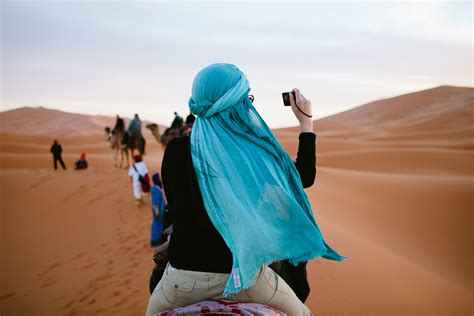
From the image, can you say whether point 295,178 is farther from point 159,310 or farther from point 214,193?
point 159,310

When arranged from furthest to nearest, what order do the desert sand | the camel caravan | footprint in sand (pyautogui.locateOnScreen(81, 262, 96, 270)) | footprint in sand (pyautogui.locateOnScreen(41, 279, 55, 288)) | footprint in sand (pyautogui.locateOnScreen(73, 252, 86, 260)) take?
the camel caravan < footprint in sand (pyautogui.locateOnScreen(73, 252, 86, 260)) < footprint in sand (pyautogui.locateOnScreen(81, 262, 96, 270)) < footprint in sand (pyautogui.locateOnScreen(41, 279, 55, 288)) < the desert sand

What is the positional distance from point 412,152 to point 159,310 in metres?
21.6

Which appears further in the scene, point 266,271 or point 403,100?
point 403,100

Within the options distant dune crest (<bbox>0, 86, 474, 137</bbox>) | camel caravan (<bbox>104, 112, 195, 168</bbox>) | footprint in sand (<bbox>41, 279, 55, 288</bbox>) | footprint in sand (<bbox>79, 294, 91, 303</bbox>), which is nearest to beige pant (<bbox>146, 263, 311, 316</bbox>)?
footprint in sand (<bbox>79, 294, 91, 303</bbox>)

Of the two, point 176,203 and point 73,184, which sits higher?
point 176,203

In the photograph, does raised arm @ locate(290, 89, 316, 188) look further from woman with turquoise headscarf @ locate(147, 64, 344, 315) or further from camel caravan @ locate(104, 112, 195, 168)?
camel caravan @ locate(104, 112, 195, 168)

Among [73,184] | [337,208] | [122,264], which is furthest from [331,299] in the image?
[73,184]

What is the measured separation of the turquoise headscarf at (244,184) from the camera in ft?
5.93

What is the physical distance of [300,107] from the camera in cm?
220

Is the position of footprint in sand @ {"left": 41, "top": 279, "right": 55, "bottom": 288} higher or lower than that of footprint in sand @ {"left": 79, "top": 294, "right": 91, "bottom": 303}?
lower

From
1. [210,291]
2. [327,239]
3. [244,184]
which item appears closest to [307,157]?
[244,184]

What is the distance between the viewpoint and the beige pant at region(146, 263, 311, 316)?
1852 millimetres

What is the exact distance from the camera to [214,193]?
1842 millimetres

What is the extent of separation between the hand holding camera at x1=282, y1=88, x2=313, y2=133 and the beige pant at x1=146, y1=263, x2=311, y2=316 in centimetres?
83
